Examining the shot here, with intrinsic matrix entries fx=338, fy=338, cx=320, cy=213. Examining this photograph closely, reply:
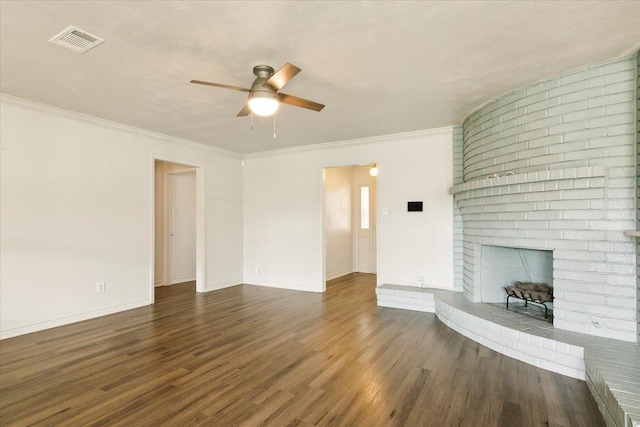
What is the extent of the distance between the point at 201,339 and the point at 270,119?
2765mm

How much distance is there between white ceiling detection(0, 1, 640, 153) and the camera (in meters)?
2.10

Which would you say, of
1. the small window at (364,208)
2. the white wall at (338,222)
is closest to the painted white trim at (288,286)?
the white wall at (338,222)

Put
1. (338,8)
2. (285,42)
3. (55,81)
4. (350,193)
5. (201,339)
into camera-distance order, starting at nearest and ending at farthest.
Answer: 1. (338,8)
2. (285,42)
3. (55,81)
4. (201,339)
5. (350,193)

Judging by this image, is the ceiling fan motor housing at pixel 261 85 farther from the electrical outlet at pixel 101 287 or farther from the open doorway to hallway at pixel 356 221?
the open doorway to hallway at pixel 356 221

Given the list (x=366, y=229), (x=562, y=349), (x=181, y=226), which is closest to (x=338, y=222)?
(x=366, y=229)

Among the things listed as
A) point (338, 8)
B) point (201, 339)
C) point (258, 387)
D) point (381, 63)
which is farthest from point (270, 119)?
point (258, 387)

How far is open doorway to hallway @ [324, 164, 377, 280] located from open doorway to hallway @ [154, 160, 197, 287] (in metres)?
3.11

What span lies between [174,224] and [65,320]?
292 cm

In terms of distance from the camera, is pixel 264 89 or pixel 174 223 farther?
pixel 174 223

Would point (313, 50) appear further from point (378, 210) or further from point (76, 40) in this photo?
point (378, 210)

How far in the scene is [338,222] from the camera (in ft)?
24.2

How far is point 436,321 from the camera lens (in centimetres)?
419

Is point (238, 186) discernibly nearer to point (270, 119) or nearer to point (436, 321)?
point (270, 119)

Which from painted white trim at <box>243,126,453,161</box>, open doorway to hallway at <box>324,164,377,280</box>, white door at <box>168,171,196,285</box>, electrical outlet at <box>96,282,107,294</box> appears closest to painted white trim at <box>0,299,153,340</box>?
electrical outlet at <box>96,282,107,294</box>
